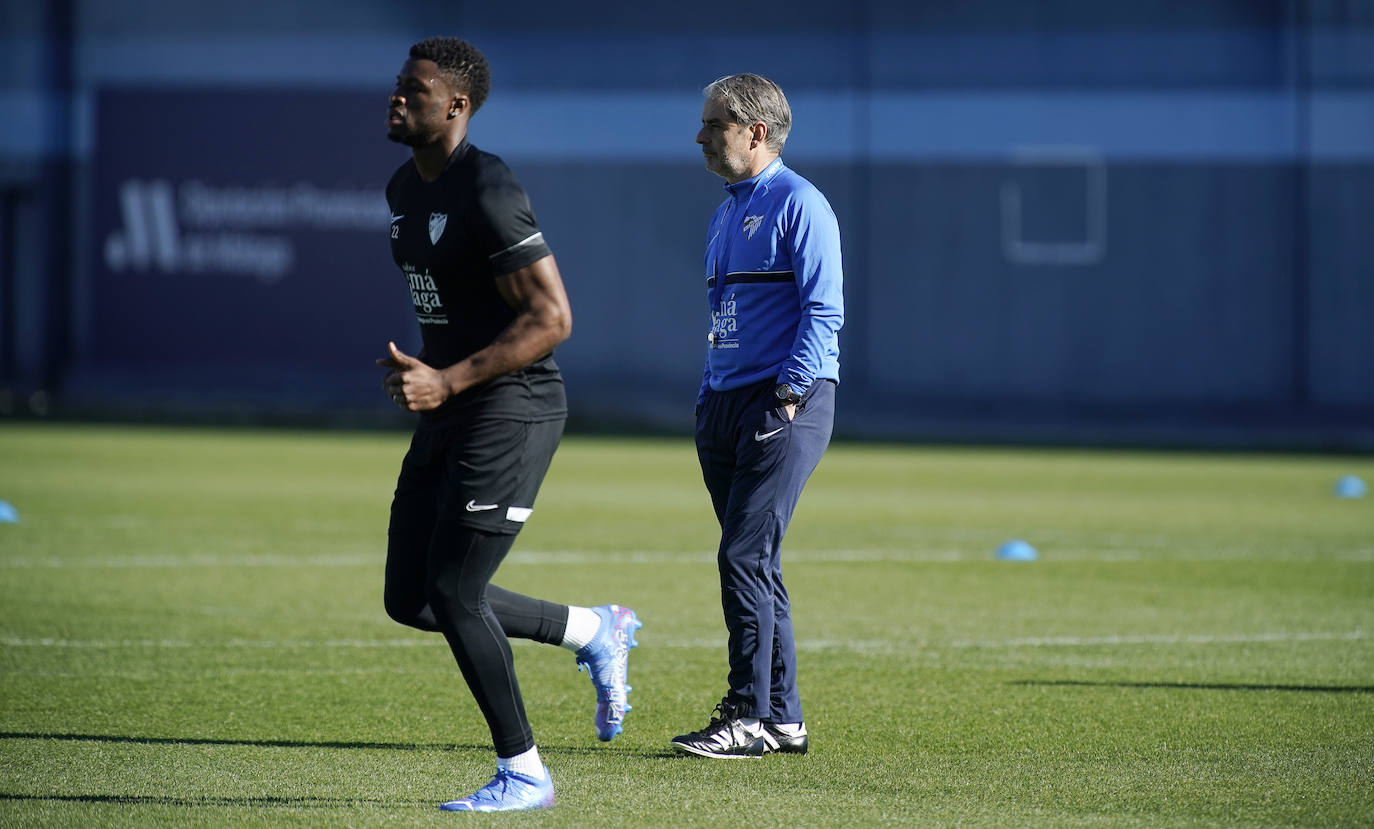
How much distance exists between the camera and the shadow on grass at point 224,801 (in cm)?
521

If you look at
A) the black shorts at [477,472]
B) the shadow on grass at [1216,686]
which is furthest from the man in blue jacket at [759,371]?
the shadow on grass at [1216,686]

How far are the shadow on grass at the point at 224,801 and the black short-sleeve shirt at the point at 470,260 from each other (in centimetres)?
119

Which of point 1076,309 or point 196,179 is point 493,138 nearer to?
point 196,179

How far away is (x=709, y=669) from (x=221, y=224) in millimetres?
26911

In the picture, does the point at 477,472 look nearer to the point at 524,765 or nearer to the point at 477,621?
the point at 477,621

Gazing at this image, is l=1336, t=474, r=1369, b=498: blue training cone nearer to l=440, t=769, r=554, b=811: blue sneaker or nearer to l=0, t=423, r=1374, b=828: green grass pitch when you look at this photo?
l=0, t=423, r=1374, b=828: green grass pitch

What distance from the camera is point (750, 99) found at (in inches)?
232

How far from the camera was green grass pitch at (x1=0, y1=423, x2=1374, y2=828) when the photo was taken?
5.39 metres

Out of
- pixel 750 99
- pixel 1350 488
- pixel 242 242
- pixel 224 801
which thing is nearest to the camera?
pixel 224 801

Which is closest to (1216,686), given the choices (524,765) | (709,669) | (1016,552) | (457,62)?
(709,669)

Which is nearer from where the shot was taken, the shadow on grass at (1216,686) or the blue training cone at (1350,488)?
the shadow on grass at (1216,686)

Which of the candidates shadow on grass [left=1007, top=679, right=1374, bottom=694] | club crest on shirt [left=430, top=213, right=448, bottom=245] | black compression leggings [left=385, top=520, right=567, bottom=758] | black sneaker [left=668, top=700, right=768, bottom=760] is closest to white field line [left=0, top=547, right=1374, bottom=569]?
shadow on grass [left=1007, top=679, right=1374, bottom=694]

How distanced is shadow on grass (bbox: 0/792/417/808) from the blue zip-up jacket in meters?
1.81

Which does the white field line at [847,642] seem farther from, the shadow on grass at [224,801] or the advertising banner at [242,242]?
the advertising banner at [242,242]
